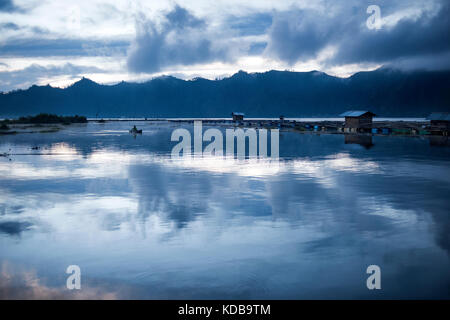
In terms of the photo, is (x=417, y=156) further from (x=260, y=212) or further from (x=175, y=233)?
(x=175, y=233)

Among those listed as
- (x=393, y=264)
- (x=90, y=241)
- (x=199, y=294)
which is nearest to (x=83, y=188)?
(x=90, y=241)

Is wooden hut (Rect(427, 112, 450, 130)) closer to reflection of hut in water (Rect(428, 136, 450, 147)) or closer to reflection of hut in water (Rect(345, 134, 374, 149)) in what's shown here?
reflection of hut in water (Rect(428, 136, 450, 147))

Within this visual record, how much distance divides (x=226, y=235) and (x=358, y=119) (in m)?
83.5

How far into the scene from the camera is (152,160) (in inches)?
1786

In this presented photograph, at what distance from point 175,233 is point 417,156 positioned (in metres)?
39.1

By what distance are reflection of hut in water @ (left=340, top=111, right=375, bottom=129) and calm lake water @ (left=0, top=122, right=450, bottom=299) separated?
60553 millimetres

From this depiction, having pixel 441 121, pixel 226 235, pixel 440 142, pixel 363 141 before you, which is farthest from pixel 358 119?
pixel 226 235

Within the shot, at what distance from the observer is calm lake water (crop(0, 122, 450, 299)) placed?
12.2 m

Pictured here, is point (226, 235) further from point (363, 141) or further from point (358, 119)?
point (358, 119)

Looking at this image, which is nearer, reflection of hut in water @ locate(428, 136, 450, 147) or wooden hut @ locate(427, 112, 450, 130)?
reflection of hut in water @ locate(428, 136, 450, 147)

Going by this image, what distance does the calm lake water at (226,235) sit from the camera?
1221 cm

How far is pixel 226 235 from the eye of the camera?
17.0 metres

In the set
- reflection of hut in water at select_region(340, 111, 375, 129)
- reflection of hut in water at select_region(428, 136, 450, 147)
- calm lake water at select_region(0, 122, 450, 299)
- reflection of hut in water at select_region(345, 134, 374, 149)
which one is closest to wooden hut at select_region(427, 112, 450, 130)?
reflection of hut in water at select_region(428, 136, 450, 147)

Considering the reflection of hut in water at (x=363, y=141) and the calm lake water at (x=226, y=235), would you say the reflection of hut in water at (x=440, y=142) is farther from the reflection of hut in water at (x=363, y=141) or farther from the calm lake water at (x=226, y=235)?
the calm lake water at (x=226, y=235)
